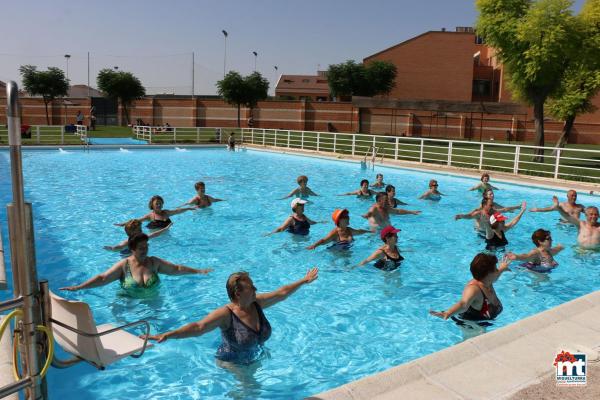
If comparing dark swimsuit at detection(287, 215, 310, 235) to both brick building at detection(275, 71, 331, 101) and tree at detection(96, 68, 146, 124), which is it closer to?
tree at detection(96, 68, 146, 124)

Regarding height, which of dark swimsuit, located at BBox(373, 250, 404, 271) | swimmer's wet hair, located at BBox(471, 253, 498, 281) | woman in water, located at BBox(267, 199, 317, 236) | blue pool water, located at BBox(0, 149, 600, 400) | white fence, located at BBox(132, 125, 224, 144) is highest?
white fence, located at BBox(132, 125, 224, 144)

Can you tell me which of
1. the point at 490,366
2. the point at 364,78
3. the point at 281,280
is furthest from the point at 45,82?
the point at 490,366

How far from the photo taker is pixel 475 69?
62.5m

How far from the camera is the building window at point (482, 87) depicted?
2468 inches

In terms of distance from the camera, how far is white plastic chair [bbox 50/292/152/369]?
296 centimetres

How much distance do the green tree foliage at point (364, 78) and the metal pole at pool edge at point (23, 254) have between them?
2304 inches

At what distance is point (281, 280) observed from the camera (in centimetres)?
782

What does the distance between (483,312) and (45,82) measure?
54.8 metres

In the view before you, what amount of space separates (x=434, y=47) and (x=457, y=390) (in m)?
63.0

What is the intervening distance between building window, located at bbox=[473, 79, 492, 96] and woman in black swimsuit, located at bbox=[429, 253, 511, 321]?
61.9m

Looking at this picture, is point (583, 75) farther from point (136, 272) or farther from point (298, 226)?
point (136, 272)

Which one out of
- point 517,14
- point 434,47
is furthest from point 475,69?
point 517,14

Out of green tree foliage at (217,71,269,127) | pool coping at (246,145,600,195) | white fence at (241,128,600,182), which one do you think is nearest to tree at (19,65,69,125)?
green tree foliage at (217,71,269,127)

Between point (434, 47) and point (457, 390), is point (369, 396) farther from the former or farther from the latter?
point (434, 47)
